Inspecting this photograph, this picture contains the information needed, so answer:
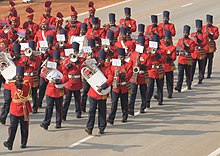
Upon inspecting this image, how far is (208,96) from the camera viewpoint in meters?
24.7

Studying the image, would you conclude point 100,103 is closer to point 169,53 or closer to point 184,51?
point 169,53

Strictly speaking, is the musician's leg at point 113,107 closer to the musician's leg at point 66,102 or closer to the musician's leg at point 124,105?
the musician's leg at point 124,105

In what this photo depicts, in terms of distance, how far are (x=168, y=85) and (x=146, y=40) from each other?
1595 mm

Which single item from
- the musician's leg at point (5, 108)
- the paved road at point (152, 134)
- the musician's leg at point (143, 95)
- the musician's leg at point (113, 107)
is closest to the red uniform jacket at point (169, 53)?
the paved road at point (152, 134)

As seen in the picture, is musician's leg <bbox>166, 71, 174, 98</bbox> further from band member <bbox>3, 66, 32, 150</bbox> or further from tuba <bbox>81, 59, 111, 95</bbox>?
band member <bbox>3, 66, 32, 150</bbox>

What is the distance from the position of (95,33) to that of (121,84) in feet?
14.5

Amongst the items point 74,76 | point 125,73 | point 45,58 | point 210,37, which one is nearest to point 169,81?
point 210,37

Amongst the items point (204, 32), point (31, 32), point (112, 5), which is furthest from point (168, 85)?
point (112, 5)

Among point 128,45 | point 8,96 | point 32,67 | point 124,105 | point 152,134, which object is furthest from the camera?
point 128,45

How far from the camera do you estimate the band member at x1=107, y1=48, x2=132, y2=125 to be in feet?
68.5

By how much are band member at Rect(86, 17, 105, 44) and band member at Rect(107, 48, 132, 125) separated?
3.39m

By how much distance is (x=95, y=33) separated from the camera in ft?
82.6

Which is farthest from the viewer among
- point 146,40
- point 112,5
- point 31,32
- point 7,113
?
point 112,5

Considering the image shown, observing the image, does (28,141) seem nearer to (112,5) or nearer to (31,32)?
(31,32)
